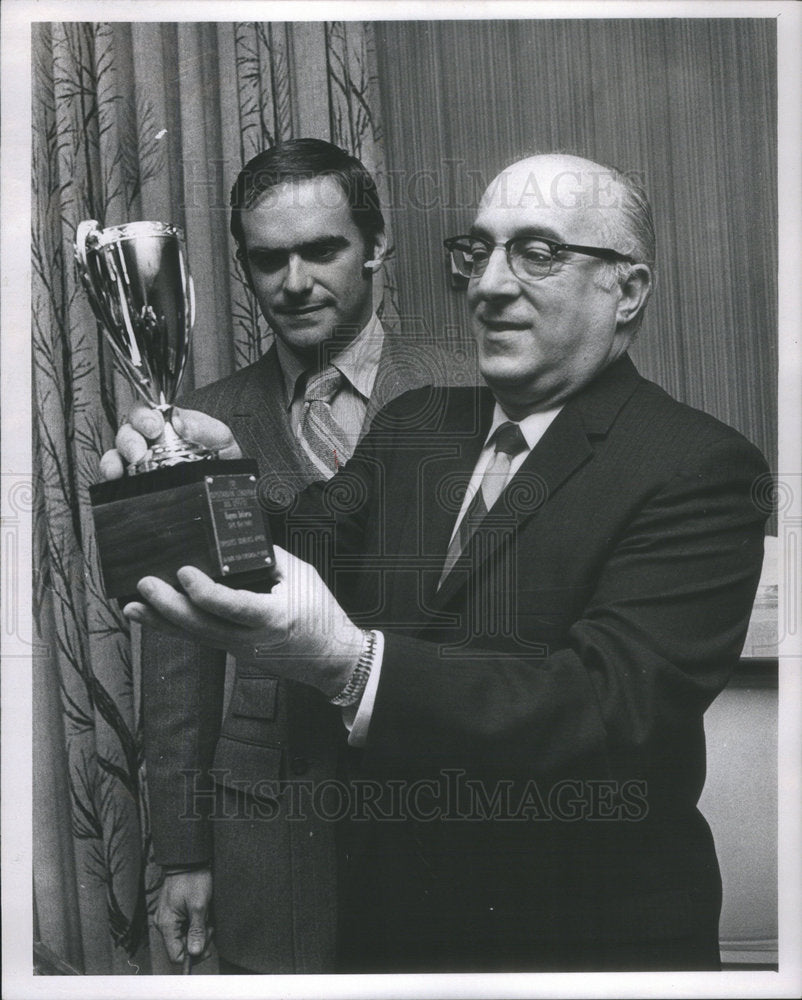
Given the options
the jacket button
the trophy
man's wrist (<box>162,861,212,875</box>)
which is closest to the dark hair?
the trophy

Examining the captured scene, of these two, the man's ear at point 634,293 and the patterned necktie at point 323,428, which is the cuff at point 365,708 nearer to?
Result: the patterned necktie at point 323,428

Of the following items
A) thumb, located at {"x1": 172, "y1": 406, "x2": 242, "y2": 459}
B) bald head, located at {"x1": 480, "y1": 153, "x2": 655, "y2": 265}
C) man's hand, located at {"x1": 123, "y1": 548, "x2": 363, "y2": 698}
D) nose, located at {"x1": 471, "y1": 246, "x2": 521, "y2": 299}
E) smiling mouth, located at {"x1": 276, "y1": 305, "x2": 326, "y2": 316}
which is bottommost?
man's hand, located at {"x1": 123, "y1": 548, "x2": 363, "y2": 698}

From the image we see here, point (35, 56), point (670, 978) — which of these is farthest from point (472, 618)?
point (35, 56)

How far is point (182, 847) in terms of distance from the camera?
2.09 meters

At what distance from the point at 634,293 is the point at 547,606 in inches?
25.1

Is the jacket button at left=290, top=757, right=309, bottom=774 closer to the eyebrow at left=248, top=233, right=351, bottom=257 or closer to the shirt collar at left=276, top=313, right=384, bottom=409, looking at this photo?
the shirt collar at left=276, top=313, right=384, bottom=409

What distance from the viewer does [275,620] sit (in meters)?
1.77

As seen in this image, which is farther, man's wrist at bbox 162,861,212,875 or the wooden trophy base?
man's wrist at bbox 162,861,212,875

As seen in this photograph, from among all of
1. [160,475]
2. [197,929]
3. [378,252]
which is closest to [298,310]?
[378,252]

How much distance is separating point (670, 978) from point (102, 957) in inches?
45.3

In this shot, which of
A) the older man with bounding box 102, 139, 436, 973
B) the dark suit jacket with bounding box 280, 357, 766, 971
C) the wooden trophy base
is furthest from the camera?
the older man with bounding box 102, 139, 436, 973

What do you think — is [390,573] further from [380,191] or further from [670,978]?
[670,978]

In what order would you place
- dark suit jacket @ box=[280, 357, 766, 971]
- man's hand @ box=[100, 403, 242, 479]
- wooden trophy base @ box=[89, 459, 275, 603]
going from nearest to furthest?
wooden trophy base @ box=[89, 459, 275, 603] → man's hand @ box=[100, 403, 242, 479] → dark suit jacket @ box=[280, 357, 766, 971]

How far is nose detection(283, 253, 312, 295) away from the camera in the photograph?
2078 mm
